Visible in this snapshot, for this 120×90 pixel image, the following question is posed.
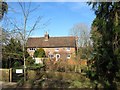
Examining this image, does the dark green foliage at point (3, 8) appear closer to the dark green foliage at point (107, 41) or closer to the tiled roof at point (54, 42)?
the dark green foliage at point (107, 41)

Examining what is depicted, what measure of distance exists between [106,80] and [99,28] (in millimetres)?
3189

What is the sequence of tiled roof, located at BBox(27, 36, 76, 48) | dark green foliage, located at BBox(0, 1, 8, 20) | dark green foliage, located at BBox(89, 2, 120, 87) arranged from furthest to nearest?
tiled roof, located at BBox(27, 36, 76, 48) → dark green foliage, located at BBox(89, 2, 120, 87) → dark green foliage, located at BBox(0, 1, 8, 20)

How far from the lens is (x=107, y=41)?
567 inches

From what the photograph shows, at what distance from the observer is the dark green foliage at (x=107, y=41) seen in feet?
45.5

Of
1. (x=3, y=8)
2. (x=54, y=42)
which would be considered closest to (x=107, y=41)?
(x=3, y=8)

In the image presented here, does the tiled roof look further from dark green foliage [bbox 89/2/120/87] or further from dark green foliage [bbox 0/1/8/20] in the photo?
dark green foliage [bbox 0/1/8/20]

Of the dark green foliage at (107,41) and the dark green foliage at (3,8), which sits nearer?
the dark green foliage at (3,8)

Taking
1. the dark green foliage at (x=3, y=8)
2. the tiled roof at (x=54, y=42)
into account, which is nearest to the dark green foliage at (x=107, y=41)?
the dark green foliage at (x=3, y=8)

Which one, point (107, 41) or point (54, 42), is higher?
point (54, 42)

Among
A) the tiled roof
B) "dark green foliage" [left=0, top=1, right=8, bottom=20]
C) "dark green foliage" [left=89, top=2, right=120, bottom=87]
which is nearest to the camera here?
"dark green foliage" [left=0, top=1, right=8, bottom=20]

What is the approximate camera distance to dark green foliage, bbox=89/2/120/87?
13883 millimetres

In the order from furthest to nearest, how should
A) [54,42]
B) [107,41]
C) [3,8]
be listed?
[54,42], [107,41], [3,8]

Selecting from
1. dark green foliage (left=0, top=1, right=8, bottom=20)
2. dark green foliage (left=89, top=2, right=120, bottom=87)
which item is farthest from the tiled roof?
dark green foliage (left=0, top=1, right=8, bottom=20)

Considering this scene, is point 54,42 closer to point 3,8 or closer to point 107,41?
point 107,41
